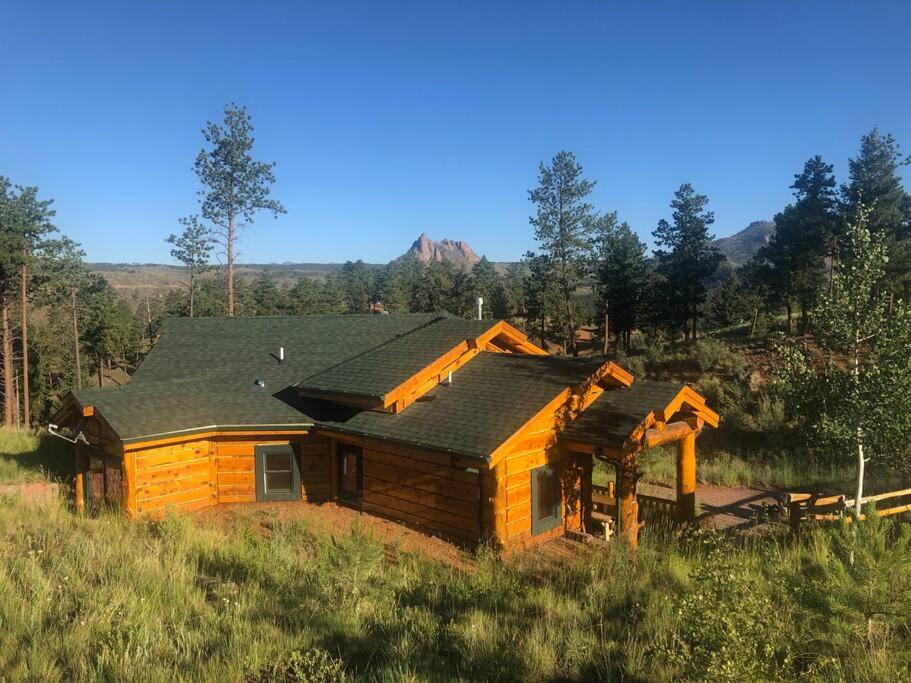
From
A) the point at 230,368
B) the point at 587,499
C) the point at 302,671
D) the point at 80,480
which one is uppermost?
the point at 230,368

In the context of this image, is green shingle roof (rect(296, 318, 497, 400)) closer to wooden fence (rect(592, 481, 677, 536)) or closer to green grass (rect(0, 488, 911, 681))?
wooden fence (rect(592, 481, 677, 536))

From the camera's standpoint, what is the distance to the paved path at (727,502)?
43.6 feet

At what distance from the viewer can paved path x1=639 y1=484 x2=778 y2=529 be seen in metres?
13.3

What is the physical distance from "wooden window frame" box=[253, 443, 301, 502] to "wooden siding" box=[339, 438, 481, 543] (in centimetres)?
200

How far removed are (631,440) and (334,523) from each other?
629cm

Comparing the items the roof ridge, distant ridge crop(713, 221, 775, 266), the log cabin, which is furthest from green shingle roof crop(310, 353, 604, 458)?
distant ridge crop(713, 221, 775, 266)

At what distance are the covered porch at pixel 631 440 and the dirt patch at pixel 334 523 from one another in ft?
10.2

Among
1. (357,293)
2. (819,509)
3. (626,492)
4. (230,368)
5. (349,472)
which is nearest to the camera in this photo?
(626,492)

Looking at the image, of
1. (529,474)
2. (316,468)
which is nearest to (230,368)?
(316,468)

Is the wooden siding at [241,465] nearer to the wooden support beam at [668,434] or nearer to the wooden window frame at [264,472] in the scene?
the wooden window frame at [264,472]

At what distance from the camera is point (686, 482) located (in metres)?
11.9

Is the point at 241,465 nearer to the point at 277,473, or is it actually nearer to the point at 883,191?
the point at 277,473

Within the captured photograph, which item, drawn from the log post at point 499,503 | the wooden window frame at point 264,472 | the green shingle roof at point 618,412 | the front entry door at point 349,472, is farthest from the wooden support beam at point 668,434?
the wooden window frame at point 264,472

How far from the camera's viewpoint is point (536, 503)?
11.2 m
